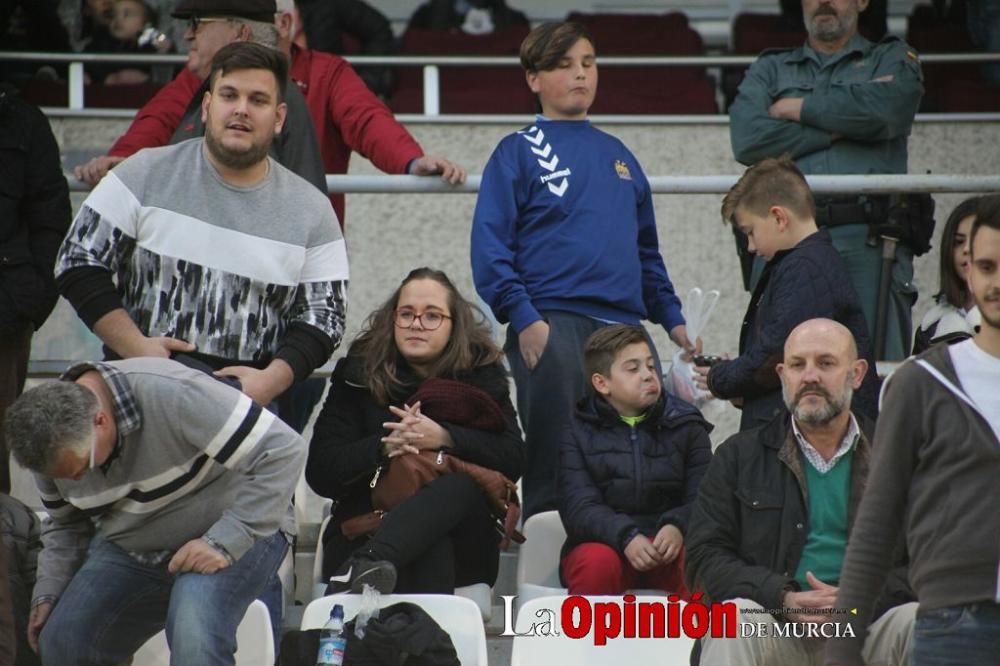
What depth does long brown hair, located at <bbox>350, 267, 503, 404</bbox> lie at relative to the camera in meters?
4.62

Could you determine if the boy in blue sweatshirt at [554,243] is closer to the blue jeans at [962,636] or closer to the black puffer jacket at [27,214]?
the black puffer jacket at [27,214]

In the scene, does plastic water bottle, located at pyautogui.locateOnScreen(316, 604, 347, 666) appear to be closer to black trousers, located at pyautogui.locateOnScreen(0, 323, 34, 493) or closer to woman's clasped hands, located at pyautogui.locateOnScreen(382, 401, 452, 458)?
woman's clasped hands, located at pyautogui.locateOnScreen(382, 401, 452, 458)

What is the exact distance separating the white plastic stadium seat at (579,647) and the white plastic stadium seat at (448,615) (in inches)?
4.3

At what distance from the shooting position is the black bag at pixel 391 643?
12.8 ft

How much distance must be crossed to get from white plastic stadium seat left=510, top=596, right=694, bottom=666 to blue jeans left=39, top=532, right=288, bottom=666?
67 cm

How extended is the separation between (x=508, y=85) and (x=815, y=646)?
16.2 feet

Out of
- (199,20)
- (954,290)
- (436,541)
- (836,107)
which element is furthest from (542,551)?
(199,20)

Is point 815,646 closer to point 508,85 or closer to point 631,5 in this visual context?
point 508,85

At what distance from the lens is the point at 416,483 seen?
441cm

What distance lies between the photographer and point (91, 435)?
3.59 metres

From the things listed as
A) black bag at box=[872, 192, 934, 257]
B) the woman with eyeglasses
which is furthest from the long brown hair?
black bag at box=[872, 192, 934, 257]

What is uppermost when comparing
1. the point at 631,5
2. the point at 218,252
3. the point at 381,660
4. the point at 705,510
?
the point at 631,5

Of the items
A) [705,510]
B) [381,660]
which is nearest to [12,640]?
[381,660]

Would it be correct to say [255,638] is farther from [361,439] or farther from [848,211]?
[848,211]
